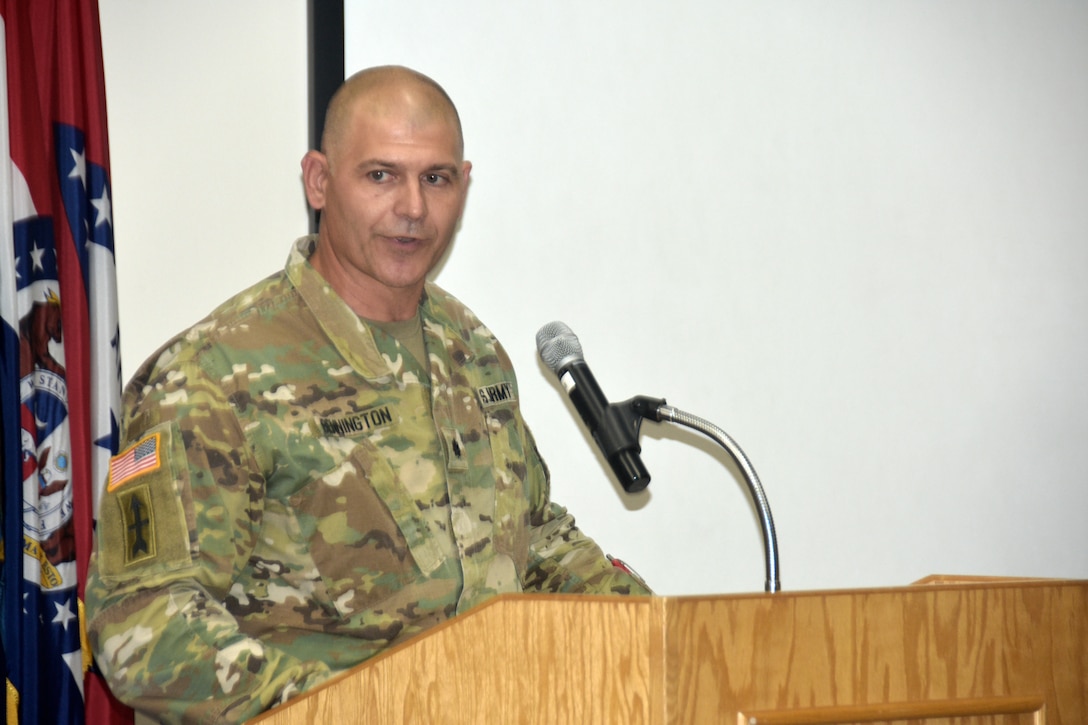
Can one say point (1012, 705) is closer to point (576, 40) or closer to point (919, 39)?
point (576, 40)

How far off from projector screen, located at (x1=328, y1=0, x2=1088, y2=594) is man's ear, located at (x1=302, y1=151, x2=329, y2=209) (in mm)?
490

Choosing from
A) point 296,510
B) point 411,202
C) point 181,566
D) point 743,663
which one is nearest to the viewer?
point 743,663

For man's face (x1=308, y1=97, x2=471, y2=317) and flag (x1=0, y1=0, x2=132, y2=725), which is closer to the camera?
man's face (x1=308, y1=97, x2=471, y2=317)

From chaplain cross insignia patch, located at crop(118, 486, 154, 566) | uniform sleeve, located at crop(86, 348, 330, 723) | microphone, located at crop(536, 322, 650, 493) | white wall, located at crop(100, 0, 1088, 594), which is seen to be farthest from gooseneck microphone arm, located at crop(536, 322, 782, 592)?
white wall, located at crop(100, 0, 1088, 594)

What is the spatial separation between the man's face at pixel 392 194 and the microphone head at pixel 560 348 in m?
0.33

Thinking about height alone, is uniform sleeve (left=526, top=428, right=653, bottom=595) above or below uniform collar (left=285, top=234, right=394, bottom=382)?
below

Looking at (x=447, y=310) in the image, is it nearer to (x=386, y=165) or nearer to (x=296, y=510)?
(x=386, y=165)

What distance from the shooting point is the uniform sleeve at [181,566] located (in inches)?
53.0

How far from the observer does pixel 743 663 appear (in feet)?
3.20

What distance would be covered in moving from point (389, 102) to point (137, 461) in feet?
2.22

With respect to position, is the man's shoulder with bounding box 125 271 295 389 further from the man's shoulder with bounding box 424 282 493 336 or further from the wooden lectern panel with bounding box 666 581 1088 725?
the wooden lectern panel with bounding box 666 581 1088 725

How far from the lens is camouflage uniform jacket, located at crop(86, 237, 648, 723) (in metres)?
1.37

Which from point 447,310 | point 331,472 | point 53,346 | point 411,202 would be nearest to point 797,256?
point 447,310

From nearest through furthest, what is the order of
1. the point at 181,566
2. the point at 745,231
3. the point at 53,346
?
the point at 181,566 → the point at 53,346 → the point at 745,231
